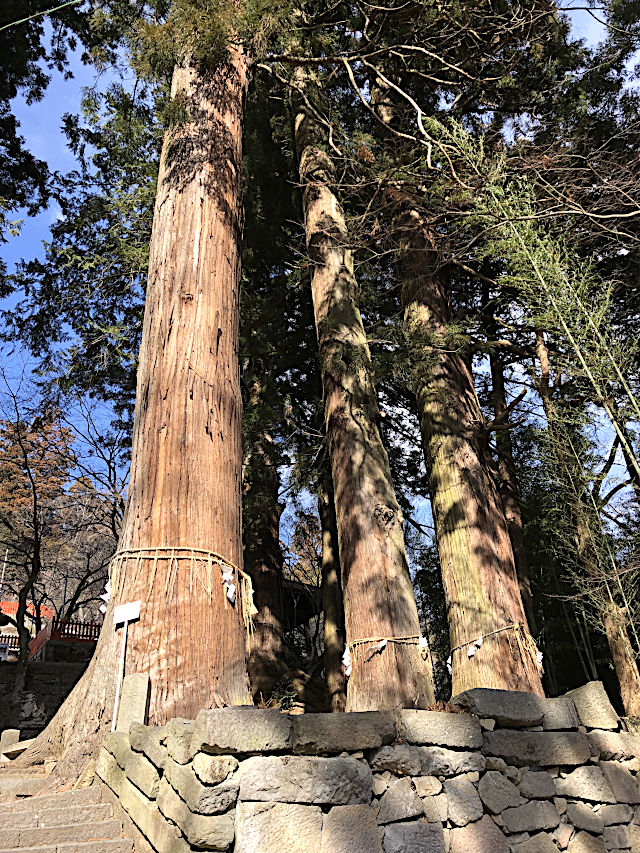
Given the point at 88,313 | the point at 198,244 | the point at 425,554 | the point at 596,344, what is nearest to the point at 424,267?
the point at 198,244

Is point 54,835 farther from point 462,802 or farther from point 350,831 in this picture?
point 462,802

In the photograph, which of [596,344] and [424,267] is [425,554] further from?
[596,344]

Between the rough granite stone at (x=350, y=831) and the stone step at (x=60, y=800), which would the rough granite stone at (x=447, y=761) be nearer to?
the rough granite stone at (x=350, y=831)

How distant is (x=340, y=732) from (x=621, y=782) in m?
1.64

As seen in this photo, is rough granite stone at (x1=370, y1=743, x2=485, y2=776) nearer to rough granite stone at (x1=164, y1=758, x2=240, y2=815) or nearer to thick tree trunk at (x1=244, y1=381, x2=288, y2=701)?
rough granite stone at (x1=164, y1=758, x2=240, y2=815)

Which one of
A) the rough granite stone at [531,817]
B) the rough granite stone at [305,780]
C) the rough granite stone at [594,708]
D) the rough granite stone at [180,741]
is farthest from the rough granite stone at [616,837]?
the rough granite stone at [180,741]

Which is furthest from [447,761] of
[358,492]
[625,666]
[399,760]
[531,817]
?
[625,666]

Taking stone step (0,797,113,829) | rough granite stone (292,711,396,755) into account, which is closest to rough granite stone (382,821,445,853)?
rough granite stone (292,711,396,755)

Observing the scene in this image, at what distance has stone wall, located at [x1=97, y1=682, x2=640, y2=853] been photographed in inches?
79.2

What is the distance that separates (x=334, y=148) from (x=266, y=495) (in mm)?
4494

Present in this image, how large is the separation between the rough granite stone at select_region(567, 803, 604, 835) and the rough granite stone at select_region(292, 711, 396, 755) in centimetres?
105

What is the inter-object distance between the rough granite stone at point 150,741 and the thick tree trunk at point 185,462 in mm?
297

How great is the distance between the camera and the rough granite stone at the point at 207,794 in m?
1.95

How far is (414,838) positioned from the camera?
2.30m
